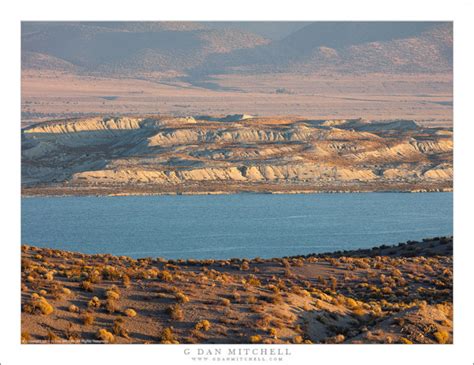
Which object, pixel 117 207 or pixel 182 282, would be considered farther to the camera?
pixel 117 207

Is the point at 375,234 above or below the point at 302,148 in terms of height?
below

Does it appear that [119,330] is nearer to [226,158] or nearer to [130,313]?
[130,313]

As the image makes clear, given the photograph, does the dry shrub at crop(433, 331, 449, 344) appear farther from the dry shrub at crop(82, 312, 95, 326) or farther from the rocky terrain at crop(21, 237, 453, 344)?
the dry shrub at crop(82, 312, 95, 326)

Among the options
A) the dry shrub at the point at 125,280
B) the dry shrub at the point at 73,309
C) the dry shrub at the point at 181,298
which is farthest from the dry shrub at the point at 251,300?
the dry shrub at the point at 73,309

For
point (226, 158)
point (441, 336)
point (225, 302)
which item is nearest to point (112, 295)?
point (225, 302)
